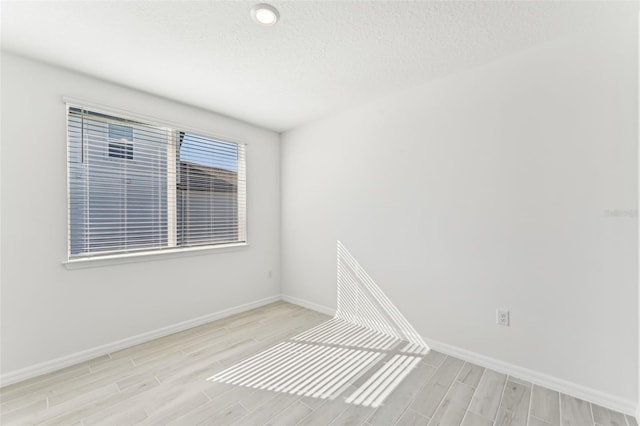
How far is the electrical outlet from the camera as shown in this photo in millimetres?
2178

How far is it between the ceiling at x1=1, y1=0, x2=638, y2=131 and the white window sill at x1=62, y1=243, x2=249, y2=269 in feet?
5.31

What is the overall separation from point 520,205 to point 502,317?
899 millimetres

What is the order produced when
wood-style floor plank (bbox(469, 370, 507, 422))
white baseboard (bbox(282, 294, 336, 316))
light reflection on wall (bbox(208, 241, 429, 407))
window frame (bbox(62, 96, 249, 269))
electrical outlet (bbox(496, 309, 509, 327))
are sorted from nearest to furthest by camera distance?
wood-style floor plank (bbox(469, 370, 507, 422))
light reflection on wall (bbox(208, 241, 429, 407))
electrical outlet (bbox(496, 309, 509, 327))
window frame (bbox(62, 96, 249, 269))
white baseboard (bbox(282, 294, 336, 316))

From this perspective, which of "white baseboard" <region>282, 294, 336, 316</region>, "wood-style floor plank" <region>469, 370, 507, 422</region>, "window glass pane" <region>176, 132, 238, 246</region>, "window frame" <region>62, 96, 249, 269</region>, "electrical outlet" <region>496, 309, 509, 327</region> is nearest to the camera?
"wood-style floor plank" <region>469, 370, 507, 422</region>

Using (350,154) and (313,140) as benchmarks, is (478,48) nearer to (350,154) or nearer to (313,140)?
(350,154)

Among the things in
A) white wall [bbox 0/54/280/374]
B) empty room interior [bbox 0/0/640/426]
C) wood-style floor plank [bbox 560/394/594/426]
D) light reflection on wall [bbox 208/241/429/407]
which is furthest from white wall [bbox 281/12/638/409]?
white wall [bbox 0/54/280/374]

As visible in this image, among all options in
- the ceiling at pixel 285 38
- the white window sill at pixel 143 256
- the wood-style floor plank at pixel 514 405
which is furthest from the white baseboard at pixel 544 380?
the white window sill at pixel 143 256

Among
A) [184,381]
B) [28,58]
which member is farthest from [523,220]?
[28,58]

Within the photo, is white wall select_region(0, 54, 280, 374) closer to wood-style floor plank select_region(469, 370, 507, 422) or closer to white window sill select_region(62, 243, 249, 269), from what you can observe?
white window sill select_region(62, 243, 249, 269)

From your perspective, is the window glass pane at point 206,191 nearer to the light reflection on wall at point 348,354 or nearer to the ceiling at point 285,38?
the ceiling at point 285,38

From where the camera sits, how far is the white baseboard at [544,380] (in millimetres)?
1742

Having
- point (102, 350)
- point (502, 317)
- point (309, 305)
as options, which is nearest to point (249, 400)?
point (102, 350)

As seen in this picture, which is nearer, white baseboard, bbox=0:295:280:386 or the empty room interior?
the empty room interior

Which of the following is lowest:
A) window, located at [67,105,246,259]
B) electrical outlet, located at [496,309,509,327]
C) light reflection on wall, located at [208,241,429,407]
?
light reflection on wall, located at [208,241,429,407]
